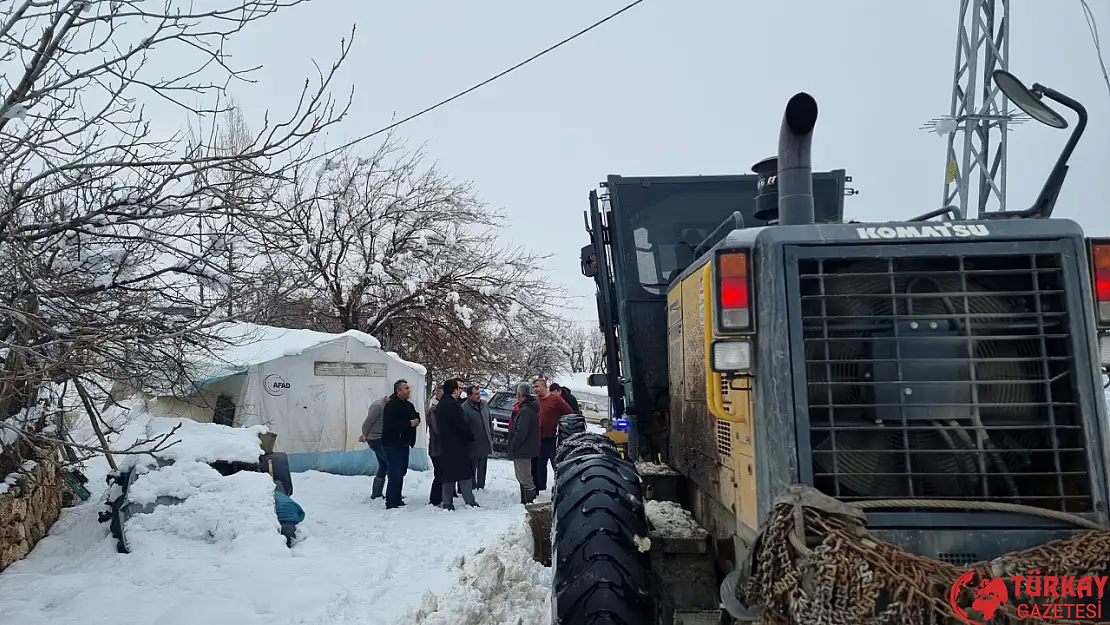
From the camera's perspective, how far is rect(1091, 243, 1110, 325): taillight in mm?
2885

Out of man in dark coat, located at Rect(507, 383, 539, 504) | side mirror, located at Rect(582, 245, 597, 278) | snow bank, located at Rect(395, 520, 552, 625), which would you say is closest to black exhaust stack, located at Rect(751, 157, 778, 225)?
side mirror, located at Rect(582, 245, 597, 278)

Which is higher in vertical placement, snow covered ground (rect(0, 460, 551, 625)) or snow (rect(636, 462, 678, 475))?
snow (rect(636, 462, 678, 475))

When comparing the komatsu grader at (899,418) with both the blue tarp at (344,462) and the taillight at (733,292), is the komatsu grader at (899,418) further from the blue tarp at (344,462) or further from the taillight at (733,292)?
the blue tarp at (344,462)

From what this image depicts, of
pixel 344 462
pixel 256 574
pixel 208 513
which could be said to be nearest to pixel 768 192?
pixel 256 574

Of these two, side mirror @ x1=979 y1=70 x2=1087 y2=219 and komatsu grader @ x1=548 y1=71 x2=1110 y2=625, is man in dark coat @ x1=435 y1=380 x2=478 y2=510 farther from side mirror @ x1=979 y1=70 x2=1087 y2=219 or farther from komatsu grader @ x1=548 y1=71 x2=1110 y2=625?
side mirror @ x1=979 y1=70 x2=1087 y2=219

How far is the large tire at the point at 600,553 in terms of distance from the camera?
332 centimetres

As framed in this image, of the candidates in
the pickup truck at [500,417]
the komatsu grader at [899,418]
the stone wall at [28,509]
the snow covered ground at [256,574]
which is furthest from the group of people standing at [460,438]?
the pickup truck at [500,417]

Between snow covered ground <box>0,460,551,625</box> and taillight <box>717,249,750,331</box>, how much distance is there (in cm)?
331

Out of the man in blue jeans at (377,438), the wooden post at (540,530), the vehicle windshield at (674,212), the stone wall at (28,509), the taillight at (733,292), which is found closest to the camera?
the taillight at (733,292)

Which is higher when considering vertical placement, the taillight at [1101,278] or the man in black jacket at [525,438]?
the taillight at [1101,278]

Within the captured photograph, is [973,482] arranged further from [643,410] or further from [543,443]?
[543,443]

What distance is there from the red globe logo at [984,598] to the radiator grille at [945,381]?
0.42 meters

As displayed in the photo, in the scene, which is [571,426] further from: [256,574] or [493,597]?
[256,574]
